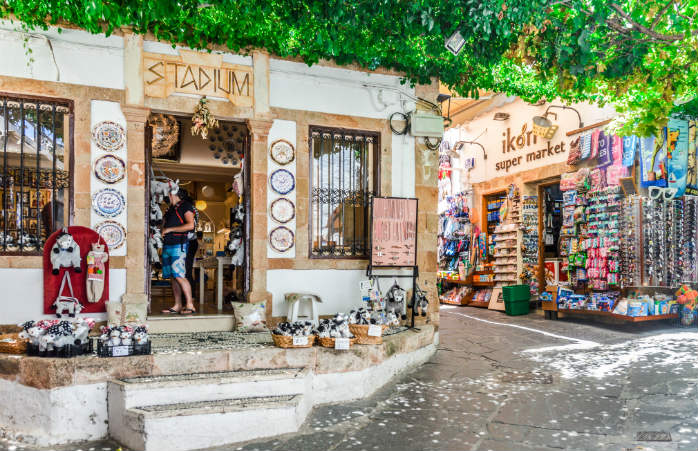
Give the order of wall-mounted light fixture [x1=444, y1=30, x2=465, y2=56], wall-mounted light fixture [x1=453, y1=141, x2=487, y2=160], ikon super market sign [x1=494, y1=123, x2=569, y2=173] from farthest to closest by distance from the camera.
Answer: wall-mounted light fixture [x1=453, y1=141, x2=487, y2=160] → ikon super market sign [x1=494, y1=123, x2=569, y2=173] → wall-mounted light fixture [x1=444, y1=30, x2=465, y2=56]

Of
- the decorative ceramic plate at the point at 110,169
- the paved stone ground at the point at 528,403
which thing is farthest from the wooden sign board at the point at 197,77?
the paved stone ground at the point at 528,403

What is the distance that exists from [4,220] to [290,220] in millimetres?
3573

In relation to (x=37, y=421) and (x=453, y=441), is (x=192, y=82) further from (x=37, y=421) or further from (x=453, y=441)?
(x=453, y=441)

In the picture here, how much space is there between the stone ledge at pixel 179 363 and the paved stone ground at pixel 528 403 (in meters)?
0.45

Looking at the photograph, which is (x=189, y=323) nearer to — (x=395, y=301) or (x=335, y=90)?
(x=395, y=301)

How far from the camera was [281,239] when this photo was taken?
765 centimetres

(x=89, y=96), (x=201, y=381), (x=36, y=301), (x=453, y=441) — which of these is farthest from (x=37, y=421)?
(x=89, y=96)

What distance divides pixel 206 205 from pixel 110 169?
28.7 ft

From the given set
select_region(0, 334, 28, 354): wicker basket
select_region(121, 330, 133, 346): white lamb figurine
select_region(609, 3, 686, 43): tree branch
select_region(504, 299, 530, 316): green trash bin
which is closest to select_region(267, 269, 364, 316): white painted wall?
select_region(121, 330, 133, 346): white lamb figurine

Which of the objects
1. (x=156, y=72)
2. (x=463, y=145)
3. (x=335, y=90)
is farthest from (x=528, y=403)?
(x=463, y=145)

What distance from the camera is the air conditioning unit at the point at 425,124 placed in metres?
8.33

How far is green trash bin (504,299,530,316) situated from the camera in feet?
39.9

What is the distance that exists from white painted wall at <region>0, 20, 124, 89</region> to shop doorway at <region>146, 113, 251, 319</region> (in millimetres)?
867

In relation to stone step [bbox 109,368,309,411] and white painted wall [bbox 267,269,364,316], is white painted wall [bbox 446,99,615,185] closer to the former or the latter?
white painted wall [bbox 267,269,364,316]
